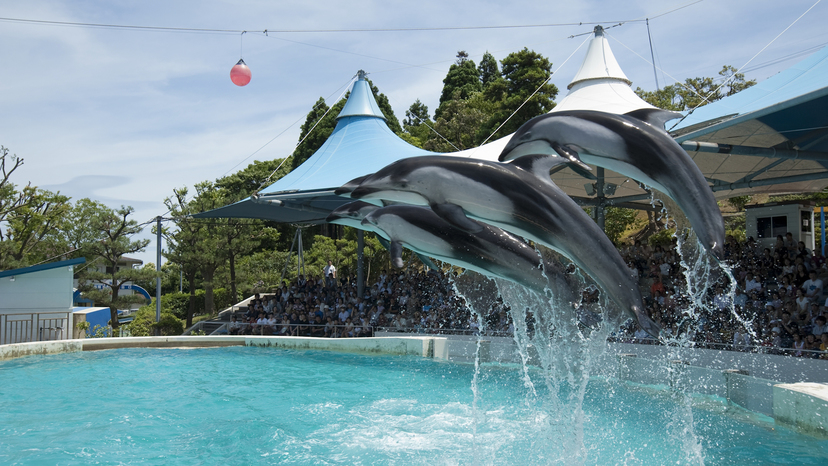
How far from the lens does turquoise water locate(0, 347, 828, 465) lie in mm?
5965

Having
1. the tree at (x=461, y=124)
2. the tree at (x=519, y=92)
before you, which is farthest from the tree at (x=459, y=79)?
the tree at (x=519, y=92)

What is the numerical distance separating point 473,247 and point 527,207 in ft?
2.55

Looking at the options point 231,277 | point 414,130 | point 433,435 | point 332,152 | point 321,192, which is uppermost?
point 414,130

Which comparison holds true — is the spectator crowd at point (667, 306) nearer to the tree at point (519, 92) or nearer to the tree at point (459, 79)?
the tree at point (519, 92)

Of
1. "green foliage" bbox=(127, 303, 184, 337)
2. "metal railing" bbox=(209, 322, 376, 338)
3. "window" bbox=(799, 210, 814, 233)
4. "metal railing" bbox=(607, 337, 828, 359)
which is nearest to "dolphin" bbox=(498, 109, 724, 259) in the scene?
"metal railing" bbox=(607, 337, 828, 359)

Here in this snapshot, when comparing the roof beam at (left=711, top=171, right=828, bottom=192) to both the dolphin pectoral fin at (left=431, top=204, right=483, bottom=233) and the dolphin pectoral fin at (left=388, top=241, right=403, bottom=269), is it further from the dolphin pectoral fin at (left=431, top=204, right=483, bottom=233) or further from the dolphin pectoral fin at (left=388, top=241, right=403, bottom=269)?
→ the dolphin pectoral fin at (left=431, top=204, right=483, bottom=233)

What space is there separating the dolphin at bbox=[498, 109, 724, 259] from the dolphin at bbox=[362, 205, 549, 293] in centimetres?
73

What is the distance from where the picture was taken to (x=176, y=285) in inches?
1479

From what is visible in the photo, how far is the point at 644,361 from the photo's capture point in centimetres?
895

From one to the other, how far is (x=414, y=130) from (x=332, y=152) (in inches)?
839

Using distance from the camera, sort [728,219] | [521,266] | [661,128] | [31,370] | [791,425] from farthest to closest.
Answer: [728,219], [31,370], [791,425], [521,266], [661,128]

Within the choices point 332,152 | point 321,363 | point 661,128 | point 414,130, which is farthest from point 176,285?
point 661,128

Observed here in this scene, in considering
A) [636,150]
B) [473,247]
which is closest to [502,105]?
[473,247]

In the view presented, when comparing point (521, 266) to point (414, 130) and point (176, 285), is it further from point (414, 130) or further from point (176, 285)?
point (176, 285)
